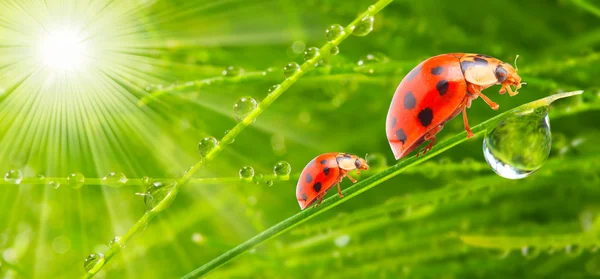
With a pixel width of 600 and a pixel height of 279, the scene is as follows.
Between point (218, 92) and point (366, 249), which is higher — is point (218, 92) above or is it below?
above

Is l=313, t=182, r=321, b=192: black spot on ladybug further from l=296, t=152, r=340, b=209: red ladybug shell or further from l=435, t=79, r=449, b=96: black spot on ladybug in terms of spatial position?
l=435, t=79, r=449, b=96: black spot on ladybug

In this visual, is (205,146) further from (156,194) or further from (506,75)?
(506,75)

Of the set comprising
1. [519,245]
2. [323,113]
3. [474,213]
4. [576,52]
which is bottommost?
[519,245]

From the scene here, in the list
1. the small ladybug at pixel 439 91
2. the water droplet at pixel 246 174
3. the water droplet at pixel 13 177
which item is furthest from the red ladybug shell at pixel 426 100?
the water droplet at pixel 13 177

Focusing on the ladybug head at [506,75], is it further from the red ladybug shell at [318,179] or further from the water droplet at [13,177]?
the water droplet at [13,177]

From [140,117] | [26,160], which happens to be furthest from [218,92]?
[26,160]

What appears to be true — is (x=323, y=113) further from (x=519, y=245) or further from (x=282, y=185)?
(x=519, y=245)

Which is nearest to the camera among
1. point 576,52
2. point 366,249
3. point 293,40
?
point 366,249
